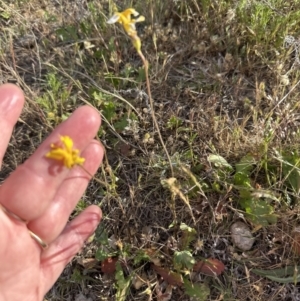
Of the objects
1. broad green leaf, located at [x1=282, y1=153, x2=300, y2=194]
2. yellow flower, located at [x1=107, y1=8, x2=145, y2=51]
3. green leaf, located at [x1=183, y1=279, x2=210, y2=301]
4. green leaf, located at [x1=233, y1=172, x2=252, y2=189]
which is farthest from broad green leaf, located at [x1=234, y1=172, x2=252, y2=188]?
yellow flower, located at [x1=107, y1=8, x2=145, y2=51]

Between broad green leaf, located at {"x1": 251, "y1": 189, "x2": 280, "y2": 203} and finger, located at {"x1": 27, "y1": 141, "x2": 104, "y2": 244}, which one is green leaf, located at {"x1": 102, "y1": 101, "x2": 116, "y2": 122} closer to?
finger, located at {"x1": 27, "y1": 141, "x2": 104, "y2": 244}

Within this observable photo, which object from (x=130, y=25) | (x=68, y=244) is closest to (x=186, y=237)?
(x=68, y=244)

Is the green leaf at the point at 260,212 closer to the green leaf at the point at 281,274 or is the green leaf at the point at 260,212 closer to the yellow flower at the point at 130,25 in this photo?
the green leaf at the point at 281,274

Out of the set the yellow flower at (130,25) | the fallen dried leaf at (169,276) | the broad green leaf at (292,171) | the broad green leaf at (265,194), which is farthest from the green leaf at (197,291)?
the yellow flower at (130,25)

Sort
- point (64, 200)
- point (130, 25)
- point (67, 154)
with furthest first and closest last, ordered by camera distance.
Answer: point (64, 200) < point (67, 154) < point (130, 25)

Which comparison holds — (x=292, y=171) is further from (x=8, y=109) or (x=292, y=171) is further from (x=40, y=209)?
(x=8, y=109)

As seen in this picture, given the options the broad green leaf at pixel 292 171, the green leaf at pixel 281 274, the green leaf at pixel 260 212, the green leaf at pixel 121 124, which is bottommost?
the green leaf at pixel 281 274
